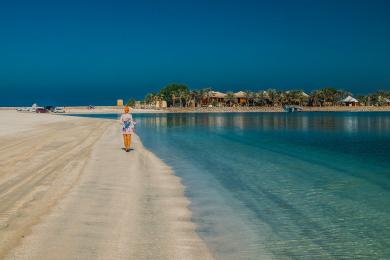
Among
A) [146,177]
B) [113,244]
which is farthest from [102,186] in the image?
[113,244]

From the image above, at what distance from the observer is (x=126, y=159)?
16234 mm

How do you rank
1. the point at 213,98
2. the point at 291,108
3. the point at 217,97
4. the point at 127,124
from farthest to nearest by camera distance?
1. the point at 213,98
2. the point at 217,97
3. the point at 291,108
4. the point at 127,124

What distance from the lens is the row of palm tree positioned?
146 meters

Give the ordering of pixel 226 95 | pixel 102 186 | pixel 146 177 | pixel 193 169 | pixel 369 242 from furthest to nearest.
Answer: pixel 226 95 < pixel 193 169 < pixel 146 177 < pixel 102 186 < pixel 369 242

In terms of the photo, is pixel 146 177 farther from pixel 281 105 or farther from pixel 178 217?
pixel 281 105

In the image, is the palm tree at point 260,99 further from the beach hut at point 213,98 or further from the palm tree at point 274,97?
the beach hut at point 213,98

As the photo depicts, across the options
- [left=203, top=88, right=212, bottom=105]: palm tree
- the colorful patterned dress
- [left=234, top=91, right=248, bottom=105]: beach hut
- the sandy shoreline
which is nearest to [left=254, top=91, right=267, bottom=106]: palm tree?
[left=234, top=91, right=248, bottom=105]: beach hut

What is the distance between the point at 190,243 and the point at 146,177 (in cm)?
618

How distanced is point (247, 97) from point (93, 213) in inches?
5724

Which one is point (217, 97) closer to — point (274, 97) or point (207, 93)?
point (207, 93)

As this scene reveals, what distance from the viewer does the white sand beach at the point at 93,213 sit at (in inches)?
230

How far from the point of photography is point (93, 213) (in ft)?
25.7

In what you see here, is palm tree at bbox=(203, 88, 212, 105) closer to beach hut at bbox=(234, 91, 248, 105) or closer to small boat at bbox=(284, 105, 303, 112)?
beach hut at bbox=(234, 91, 248, 105)

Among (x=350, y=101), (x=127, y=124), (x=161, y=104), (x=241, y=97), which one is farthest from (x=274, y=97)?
(x=127, y=124)
